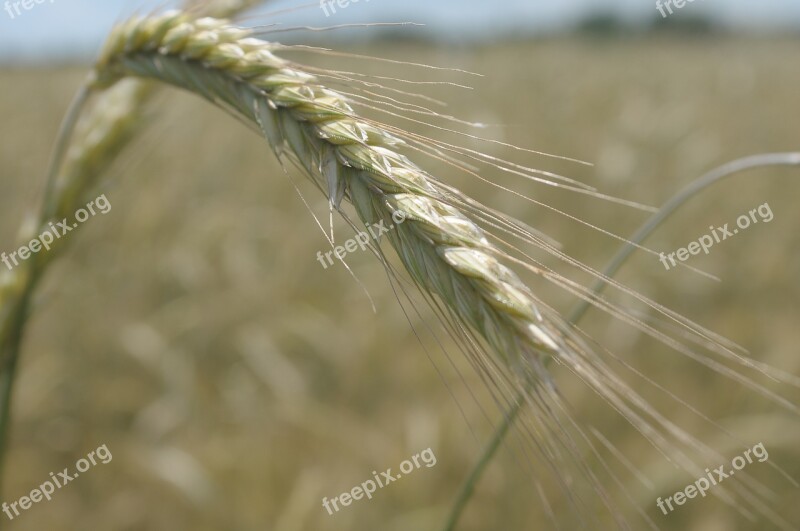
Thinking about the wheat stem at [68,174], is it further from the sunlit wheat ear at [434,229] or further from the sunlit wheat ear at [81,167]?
the sunlit wheat ear at [434,229]

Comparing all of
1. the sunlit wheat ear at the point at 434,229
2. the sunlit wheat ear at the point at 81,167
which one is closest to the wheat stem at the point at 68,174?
the sunlit wheat ear at the point at 81,167

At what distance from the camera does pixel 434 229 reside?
605 mm

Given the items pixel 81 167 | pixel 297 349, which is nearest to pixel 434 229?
pixel 81 167

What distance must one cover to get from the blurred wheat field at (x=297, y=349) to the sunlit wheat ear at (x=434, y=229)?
11 centimetres

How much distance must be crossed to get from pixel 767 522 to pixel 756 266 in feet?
5.72

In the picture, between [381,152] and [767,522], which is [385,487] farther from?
[381,152]

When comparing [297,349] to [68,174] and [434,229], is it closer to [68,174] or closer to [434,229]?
[68,174]

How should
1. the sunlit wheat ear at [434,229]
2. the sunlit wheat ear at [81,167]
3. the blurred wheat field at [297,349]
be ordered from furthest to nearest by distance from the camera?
1. the blurred wheat field at [297,349]
2. the sunlit wheat ear at [81,167]
3. the sunlit wheat ear at [434,229]

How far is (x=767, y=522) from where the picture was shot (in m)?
1.90

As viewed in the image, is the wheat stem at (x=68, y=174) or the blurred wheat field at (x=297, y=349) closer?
the wheat stem at (x=68, y=174)

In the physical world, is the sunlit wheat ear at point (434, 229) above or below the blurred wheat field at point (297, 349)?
above

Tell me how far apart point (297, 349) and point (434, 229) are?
2700mm

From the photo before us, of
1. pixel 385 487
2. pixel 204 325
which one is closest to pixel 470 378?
pixel 385 487

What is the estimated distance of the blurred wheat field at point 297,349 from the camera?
6.49ft
